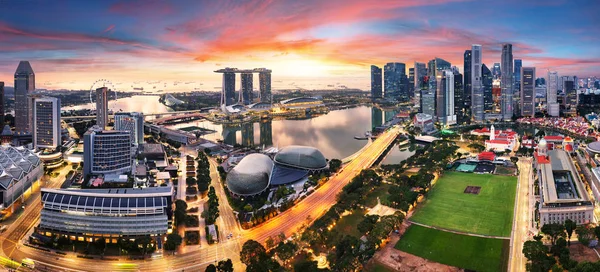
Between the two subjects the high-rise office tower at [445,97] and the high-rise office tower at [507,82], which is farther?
the high-rise office tower at [507,82]

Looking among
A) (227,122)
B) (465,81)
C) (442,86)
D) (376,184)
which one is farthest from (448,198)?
(465,81)

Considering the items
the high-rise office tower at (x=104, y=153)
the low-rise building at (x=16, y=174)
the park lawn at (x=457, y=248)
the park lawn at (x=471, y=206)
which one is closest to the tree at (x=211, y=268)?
the park lawn at (x=457, y=248)

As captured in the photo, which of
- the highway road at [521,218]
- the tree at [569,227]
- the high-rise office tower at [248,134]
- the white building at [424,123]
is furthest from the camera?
the white building at [424,123]

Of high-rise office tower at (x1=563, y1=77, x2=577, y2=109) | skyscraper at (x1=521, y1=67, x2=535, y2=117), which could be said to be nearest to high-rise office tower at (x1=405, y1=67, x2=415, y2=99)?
high-rise office tower at (x1=563, y1=77, x2=577, y2=109)

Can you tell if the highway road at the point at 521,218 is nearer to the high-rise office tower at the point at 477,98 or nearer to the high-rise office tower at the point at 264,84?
the high-rise office tower at the point at 477,98

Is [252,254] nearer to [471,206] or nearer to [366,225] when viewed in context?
[366,225]

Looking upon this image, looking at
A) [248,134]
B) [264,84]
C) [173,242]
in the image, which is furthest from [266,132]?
[173,242]
